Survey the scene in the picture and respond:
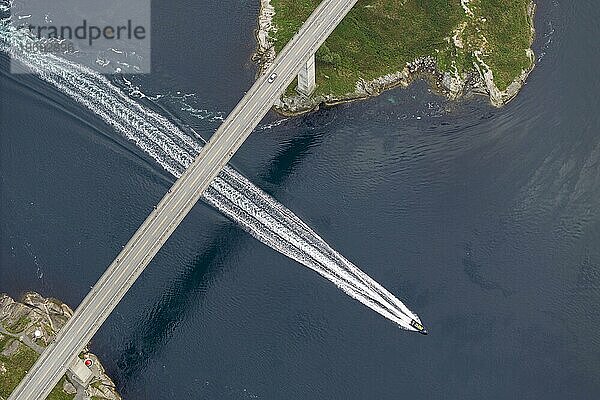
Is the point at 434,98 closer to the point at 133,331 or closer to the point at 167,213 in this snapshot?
the point at 167,213

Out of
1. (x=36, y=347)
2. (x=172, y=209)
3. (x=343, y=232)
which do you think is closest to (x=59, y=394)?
(x=36, y=347)

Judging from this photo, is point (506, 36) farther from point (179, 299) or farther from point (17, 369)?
point (17, 369)

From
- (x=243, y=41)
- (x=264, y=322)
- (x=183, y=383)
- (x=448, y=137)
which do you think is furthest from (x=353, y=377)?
(x=243, y=41)

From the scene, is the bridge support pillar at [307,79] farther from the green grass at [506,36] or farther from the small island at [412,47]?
the green grass at [506,36]

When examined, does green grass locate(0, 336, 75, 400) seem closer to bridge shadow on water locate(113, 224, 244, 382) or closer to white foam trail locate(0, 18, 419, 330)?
bridge shadow on water locate(113, 224, 244, 382)

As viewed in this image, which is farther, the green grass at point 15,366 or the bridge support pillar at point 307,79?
Result: the bridge support pillar at point 307,79
